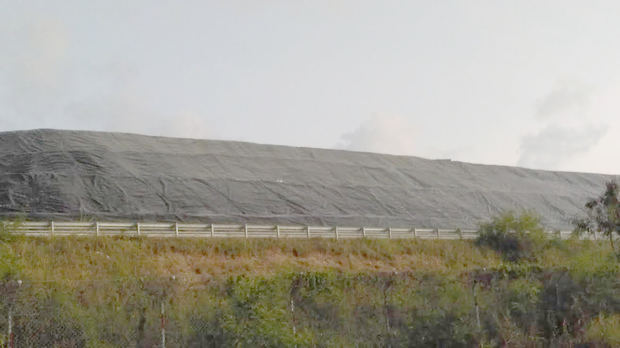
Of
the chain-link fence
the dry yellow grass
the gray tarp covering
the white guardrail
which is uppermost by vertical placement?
the gray tarp covering

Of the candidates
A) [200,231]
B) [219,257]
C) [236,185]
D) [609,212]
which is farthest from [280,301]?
[609,212]

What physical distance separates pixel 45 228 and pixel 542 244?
1031 inches

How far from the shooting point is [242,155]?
47.2 m

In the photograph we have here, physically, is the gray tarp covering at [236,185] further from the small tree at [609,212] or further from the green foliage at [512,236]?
the small tree at [609,212]

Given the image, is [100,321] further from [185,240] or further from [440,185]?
[440,185]

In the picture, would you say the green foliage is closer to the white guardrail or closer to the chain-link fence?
the white guardrail

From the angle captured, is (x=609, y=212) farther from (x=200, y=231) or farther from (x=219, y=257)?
(x=200, y=231)

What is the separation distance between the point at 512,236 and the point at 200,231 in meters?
18.3

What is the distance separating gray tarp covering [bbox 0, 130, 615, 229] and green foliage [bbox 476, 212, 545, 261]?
381cm

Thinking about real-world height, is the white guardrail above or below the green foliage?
above

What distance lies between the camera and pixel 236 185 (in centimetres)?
4184

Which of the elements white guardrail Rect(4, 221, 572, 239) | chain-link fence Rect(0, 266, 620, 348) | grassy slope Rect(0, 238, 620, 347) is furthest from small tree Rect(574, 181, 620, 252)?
chain-link fence Rect(0, 266, 620, 348)

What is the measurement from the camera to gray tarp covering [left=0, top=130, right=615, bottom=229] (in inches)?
1407

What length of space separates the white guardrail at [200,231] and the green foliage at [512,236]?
7.97 ft
